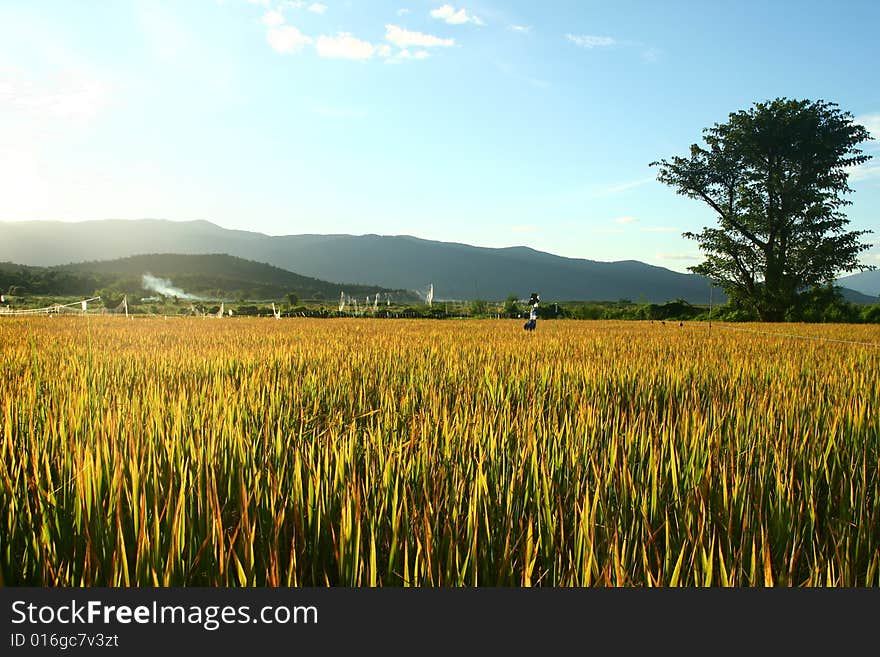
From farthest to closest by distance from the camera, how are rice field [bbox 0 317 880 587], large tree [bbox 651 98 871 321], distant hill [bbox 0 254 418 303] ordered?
distant hill [bbox 0 254 418 303] < large tree [bbox 651 98 871 321] < rice field [bbox 0 317 880 587]

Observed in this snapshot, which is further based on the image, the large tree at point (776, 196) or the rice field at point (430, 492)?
the large tree at point (776, 196)

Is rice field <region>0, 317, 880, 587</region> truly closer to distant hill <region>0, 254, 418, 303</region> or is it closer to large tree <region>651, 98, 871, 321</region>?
large tree <region>651, 98, 871, 321</region>

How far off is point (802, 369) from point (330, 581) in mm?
5595

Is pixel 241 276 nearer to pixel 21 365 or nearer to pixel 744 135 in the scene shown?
pixel 744 135

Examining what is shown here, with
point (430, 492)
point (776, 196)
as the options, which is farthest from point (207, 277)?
point (430, 492)

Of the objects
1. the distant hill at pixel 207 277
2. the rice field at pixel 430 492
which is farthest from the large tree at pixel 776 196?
the distant hill at pixel 207 277

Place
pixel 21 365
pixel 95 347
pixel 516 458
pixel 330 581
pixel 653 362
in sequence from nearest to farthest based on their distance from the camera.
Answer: pixel 330 581 < pixel 516 458 < pixel 21 365 < pixel 653 362 < pixel 95 347

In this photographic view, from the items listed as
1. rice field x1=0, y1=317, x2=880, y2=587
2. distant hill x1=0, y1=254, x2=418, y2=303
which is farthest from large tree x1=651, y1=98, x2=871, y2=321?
distant hill x1=0, y1=254, x2=418, y2=303

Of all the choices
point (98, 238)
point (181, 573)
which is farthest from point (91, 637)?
point (98, 238)

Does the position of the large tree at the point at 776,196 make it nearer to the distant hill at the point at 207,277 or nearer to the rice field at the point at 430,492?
the rice field at the point at 430,492

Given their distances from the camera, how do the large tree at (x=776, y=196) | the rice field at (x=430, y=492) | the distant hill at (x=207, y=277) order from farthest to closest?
the distant hill at (x=207, y=277) → the large tree at (x=776, y=196) → the rice field at (x=430, y=492)

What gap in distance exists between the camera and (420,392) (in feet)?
13.4

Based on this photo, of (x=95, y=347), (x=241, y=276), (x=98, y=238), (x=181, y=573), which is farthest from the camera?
(x=98, y=238)

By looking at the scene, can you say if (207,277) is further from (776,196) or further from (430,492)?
(430,492)
